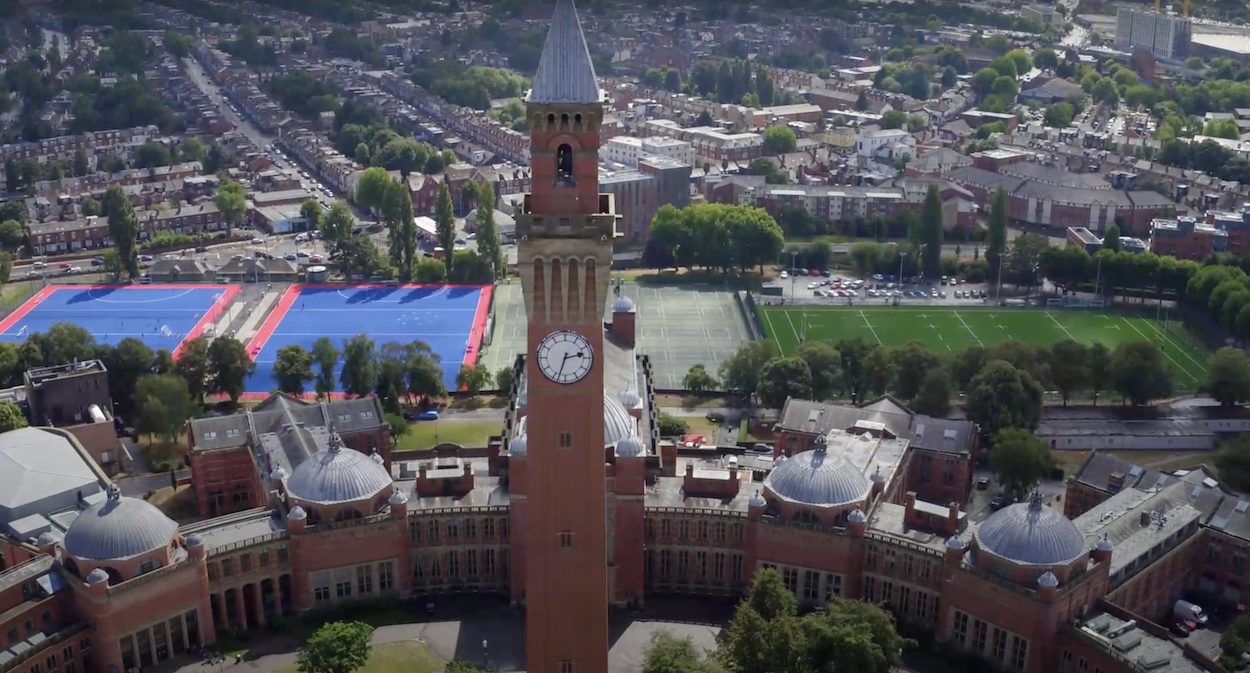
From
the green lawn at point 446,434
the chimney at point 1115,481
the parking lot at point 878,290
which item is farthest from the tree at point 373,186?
the chimney at point 1115,481

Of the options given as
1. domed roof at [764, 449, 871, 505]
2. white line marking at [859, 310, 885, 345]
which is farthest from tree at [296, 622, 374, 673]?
white line marking at [859, 310, 885, 345]

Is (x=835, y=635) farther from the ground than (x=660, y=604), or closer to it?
farther from the ground

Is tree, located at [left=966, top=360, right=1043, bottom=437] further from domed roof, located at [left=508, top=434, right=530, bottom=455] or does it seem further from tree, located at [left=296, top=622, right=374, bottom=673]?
tree, located at [left=296, top=622, right=374, bottom=673]

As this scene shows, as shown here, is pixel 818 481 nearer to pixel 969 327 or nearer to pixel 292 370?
pixel 292 370

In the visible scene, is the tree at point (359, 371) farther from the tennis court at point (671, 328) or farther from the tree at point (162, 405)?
the tennis court at point (671, 328)

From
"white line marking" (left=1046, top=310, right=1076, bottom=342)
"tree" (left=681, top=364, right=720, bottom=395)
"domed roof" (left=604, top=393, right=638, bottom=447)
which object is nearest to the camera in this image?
"domed roof" (left=604, top=393, right=638, bottom=447)

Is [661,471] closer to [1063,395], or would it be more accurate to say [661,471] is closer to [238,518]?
[238,518]

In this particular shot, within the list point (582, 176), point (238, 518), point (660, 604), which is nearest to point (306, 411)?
point (238, 518)
